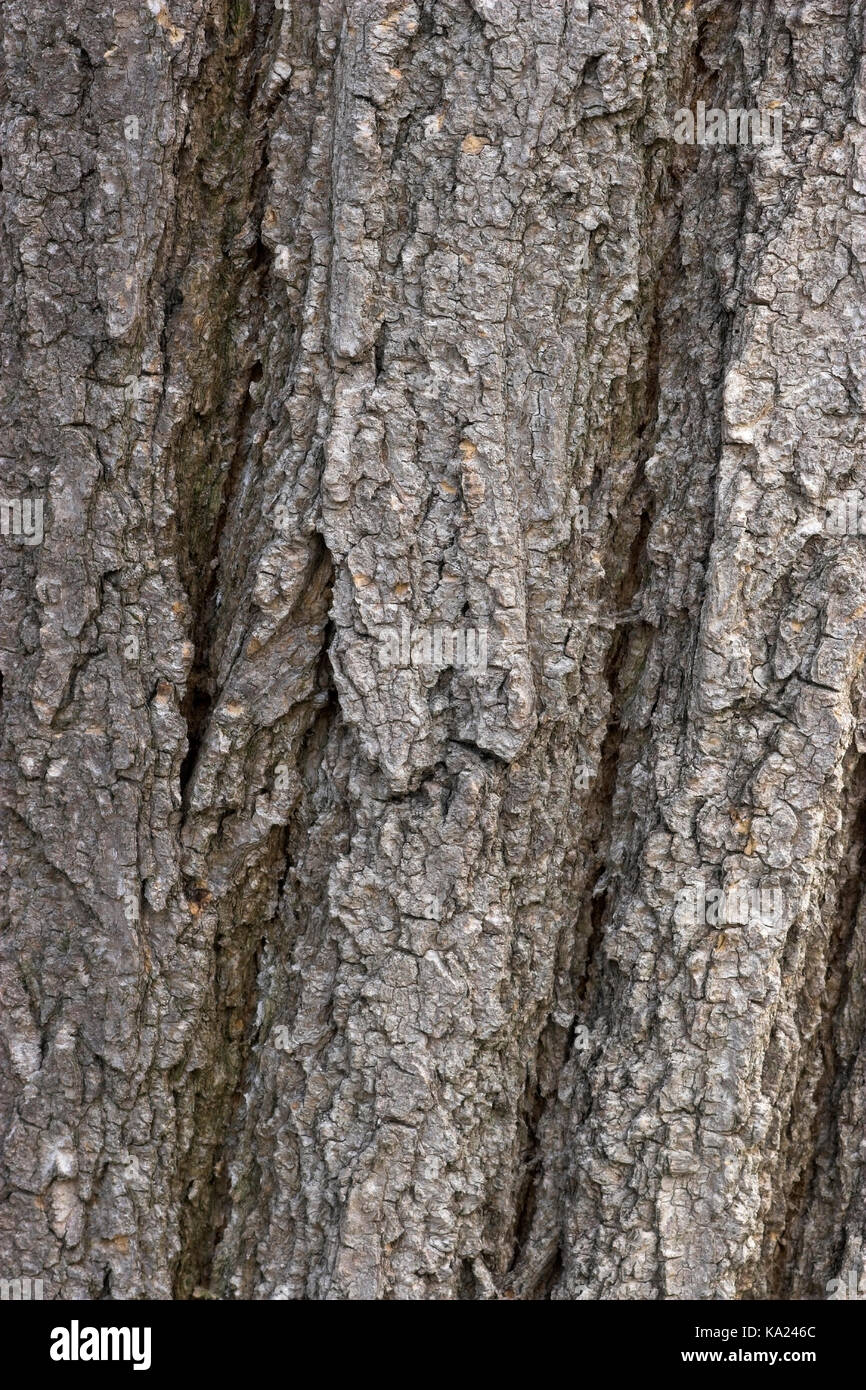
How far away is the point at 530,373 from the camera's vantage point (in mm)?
2012

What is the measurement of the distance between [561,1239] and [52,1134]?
1.02m

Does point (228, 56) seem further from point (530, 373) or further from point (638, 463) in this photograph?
point (638, 463)

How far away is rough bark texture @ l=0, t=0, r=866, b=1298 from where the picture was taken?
6.48ft

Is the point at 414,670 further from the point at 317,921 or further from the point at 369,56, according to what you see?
the point at 369,56

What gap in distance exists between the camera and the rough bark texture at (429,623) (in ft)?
6.48

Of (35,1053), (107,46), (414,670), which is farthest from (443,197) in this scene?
(35,1053)

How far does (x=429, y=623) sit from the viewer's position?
202 centimetres

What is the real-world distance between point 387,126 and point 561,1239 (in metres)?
2.14

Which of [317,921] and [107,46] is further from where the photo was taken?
[317,921]

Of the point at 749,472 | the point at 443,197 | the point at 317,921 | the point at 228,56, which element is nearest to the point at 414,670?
the point at 317,921

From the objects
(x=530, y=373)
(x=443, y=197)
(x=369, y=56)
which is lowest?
(x=530, y=373)

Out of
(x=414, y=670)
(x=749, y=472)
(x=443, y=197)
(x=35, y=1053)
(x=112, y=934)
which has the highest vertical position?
(x=443, y=197)

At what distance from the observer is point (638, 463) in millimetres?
2105

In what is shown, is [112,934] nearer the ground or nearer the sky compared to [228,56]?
nearer the ground
